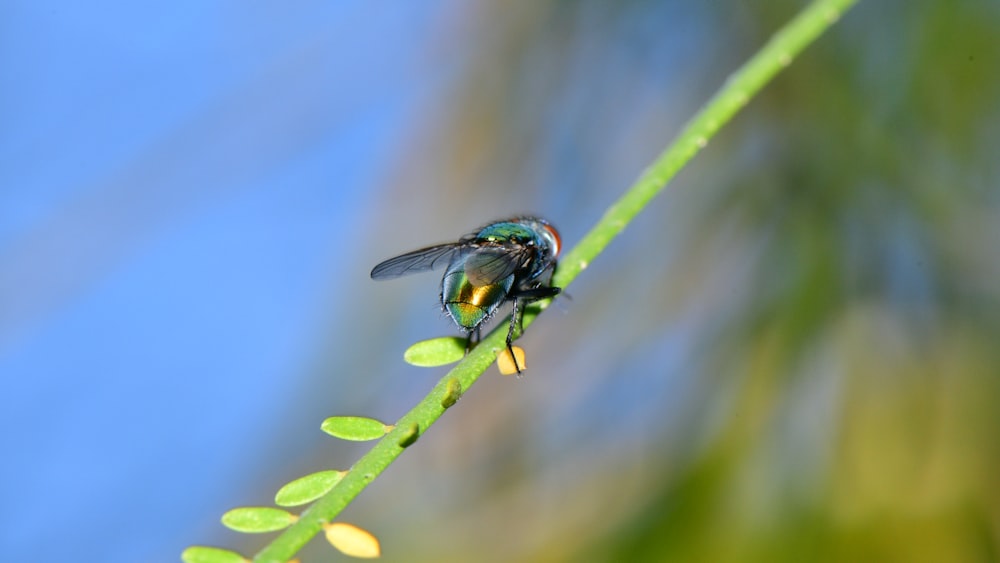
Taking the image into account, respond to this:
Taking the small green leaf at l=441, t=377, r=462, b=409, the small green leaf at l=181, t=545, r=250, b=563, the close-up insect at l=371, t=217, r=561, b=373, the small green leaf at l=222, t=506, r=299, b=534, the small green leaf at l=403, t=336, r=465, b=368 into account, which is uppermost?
the close-up insect at l=371, t=217, r=561, b=373

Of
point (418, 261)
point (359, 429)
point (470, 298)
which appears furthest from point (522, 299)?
point (359, 429)

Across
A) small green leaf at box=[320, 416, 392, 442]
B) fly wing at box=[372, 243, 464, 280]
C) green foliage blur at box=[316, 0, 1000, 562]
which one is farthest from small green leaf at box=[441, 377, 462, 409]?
green foliage blur at box=[316, 0, 1000, 562]

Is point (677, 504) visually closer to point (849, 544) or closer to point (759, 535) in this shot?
point (759, 535)

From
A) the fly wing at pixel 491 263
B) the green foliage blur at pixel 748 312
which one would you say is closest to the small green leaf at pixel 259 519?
the fly wing at pixel 491 263

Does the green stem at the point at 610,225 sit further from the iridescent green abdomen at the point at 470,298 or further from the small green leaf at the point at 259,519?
the iridescent green abdomen at the point at 470,298

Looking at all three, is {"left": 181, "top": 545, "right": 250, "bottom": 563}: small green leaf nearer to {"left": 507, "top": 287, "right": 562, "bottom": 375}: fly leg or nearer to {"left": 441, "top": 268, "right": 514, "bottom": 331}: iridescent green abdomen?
{"left": 507, "top": 287, "right": 562, "bottom": 375}: fly leg

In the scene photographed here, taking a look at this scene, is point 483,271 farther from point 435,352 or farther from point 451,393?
point 451,393

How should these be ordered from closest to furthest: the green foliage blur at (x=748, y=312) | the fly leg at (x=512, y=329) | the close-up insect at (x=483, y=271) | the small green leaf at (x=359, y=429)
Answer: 1. the small green leaf at (x=359, y=429)
2. the fly leg at (x=512, y=329)
3. the close-up insect at (x=483, y=271)
4. the green foliage blur at (x=748, y=312)
